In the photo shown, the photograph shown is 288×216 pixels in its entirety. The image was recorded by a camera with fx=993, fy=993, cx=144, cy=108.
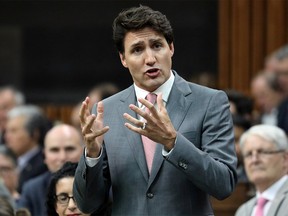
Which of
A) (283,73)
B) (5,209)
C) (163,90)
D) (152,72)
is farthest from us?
(283,73)

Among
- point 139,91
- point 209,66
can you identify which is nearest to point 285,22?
point 209,66

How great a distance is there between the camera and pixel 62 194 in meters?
4.69

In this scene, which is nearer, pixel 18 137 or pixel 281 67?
pixel 18 137

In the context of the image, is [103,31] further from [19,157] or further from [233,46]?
[19,157]

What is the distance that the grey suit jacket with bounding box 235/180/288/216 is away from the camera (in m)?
5.14

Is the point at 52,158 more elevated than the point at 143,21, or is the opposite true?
the point at 143,21

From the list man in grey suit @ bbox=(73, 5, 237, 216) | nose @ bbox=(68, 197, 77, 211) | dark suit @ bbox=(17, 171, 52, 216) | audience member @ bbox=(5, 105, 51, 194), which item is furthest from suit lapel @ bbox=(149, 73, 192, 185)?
audience member @ bbox=(5, 105, 51, 194)

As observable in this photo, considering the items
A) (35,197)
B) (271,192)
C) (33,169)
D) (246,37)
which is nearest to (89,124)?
(271,192)

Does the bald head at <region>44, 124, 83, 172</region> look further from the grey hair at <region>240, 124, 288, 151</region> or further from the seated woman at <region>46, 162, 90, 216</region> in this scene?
the seated woman at <region>46, 162, 90, 216</region>

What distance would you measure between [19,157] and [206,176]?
4650 mm

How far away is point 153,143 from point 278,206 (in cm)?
145

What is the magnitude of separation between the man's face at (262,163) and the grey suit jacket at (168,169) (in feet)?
5.64

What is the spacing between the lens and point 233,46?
9.92 m

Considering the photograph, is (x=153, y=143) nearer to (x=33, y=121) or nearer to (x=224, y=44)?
(x=33, y=121)
